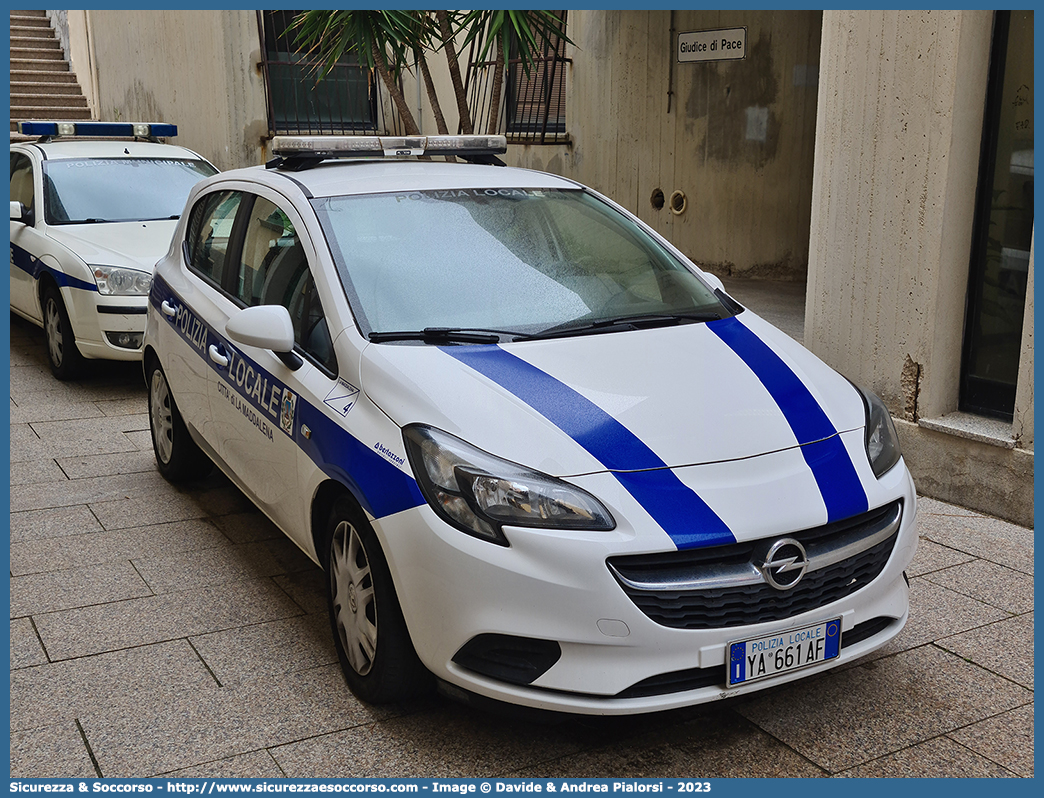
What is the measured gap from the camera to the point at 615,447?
3045 mm

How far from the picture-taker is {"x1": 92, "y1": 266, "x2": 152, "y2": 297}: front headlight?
7.39m

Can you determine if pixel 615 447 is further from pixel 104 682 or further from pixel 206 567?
pixel 206 567

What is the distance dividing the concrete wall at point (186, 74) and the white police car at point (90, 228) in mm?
4024

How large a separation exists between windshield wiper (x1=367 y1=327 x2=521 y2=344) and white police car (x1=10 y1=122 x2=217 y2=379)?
4399mm

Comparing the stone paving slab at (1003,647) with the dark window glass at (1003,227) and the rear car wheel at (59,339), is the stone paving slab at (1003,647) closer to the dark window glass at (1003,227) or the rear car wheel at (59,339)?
the dark window glass at (1003,227)

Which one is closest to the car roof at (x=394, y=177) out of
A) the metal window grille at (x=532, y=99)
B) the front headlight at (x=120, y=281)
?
the front headlight at (x=120, y=281)

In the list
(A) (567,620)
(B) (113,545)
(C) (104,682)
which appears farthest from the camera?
(B) (113,545)

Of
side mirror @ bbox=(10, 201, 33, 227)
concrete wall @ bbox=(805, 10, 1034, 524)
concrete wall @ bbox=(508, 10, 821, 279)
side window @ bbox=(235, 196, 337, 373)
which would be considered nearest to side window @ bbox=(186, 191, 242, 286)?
side window @ bbox=(235, 196, 337, 373)

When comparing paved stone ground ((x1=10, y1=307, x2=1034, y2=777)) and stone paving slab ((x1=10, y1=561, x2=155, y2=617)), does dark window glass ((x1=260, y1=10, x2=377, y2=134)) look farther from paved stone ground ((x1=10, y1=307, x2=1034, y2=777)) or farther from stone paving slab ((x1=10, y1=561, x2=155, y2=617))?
stone paving slab ((x1=10, y1=561, x2=155, y2=617))

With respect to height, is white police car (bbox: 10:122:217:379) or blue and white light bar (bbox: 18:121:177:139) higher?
blue and white light bar (bbox: 18:121:177:139)

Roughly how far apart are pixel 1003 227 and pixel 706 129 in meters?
5.58

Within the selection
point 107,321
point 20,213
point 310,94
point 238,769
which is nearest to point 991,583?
point 238,769

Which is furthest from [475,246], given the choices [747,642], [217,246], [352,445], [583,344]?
[747,642]
